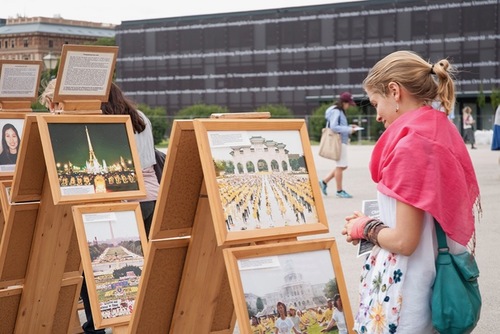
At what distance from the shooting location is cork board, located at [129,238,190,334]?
5.09 m

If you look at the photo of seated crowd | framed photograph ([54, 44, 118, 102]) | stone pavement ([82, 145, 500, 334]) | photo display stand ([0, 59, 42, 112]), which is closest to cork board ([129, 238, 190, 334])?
the photo of seated crowd

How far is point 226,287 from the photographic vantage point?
5336 mm

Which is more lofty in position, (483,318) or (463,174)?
(463,174)

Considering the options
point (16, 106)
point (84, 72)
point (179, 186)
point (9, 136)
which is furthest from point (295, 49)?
point (179, 186)

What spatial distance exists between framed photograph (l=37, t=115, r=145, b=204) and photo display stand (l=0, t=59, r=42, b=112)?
1.99 meters

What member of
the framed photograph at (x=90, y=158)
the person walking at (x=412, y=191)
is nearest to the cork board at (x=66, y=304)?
the framed photograph at (x=90, y=158)

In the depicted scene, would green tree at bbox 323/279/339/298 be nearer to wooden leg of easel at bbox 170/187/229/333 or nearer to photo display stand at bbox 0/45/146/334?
wooden leg of easel at bbox 170/187/229/333

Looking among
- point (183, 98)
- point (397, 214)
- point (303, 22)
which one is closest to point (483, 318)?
point (397, 214)

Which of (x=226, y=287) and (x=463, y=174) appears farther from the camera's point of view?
(x=226, y=287)

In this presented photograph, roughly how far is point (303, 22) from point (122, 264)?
70.2m

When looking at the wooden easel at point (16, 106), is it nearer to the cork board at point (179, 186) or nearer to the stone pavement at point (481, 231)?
the stone pavement at point (481, 231)

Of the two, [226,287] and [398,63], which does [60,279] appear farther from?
[398,63]

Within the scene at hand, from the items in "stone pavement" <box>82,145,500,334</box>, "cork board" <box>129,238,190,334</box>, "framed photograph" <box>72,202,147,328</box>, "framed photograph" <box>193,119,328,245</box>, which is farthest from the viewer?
"stone pavement" <box>82,145,500,334</box>

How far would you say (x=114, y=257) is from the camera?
602 cm
